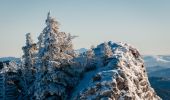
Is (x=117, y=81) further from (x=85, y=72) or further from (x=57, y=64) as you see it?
(x=57, y=64)

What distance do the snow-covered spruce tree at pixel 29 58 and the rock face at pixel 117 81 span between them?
18.9 m

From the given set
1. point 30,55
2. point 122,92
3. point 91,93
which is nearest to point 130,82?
point 122,92

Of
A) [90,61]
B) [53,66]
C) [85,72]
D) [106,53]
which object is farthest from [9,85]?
[106,53]

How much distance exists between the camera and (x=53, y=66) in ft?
211

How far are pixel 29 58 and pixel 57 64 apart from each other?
20.3 metres

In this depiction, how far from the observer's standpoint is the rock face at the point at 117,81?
57906mm

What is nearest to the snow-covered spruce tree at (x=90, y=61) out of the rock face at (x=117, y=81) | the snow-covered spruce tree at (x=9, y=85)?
the rock face at (x=117, y=81)

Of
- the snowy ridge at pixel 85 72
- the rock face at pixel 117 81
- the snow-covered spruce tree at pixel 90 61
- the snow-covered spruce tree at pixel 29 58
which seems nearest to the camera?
the rock face at pixel 117 81

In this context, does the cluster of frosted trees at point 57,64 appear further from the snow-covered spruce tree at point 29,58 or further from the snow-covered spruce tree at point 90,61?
the snow-covered spruce tree at point 29,58

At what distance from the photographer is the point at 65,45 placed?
69.6m

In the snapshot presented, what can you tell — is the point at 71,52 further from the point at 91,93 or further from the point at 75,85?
the point at 91,93

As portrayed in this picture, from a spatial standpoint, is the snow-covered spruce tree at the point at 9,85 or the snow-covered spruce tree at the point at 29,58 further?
the snow-covered spruce tree at the point at 29,58

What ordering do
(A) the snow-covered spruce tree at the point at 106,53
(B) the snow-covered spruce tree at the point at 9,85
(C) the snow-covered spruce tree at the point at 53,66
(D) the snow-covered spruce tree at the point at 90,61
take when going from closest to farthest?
(C) the snow-covered spruce tree at the point at 53,66 → (A) the snow-covered spruce tree at the point at 106,53 → (D) the snow-covered spruce tree at the point at 90,61 → (B) the snow-covered spruce tree at the point at 9,85

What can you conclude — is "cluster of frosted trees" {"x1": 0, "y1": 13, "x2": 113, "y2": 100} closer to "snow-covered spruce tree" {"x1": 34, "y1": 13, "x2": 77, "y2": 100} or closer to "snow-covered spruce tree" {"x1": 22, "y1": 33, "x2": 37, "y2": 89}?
"snow-covered spruce tree" {"x1": 34, "y1": 13, "x2": 77, "y2": 100}
